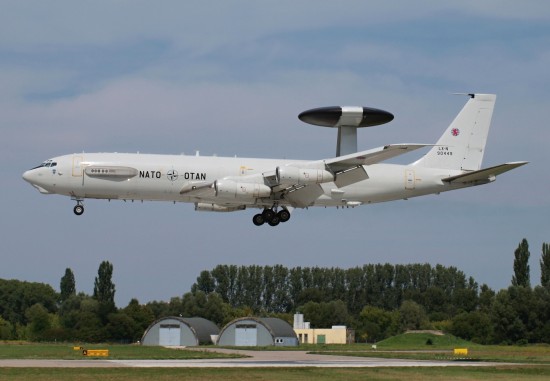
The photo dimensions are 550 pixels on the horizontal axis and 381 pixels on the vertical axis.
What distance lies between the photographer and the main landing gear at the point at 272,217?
6938 centimetres

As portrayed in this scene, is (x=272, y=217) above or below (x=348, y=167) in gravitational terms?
below

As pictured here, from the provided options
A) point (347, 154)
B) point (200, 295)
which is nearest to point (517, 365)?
point (347, 154)

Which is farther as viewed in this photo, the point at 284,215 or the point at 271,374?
the point at 284,215

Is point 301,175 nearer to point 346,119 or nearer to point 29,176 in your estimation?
point 346,119

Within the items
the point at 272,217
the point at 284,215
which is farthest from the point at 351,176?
the point at 272,217

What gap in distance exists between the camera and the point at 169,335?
125438 mm

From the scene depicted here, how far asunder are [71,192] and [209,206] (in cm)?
1001

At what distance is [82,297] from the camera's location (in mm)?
163250

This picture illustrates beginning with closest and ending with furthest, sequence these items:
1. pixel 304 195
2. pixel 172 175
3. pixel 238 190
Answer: pixel 238 190 < pixel 172 175 < pixel 304 195

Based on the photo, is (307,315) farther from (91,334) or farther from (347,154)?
(347,154)

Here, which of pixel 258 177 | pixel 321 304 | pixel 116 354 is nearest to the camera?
pixel 258 177

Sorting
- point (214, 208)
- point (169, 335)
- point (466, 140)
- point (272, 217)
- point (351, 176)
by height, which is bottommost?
point (169, 335)

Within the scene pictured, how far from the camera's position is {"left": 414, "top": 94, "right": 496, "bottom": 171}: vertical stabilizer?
73.1 meters

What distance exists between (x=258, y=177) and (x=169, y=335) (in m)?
63.1
